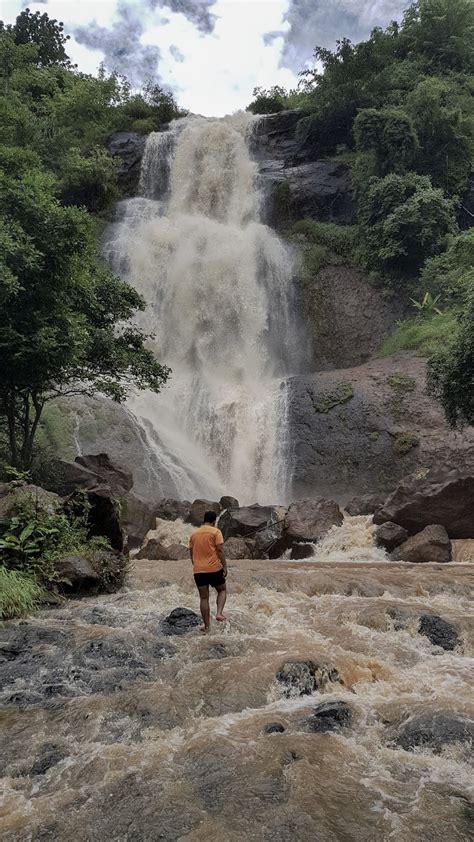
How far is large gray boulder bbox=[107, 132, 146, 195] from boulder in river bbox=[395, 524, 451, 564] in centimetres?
3062

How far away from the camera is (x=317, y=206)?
33.7 m

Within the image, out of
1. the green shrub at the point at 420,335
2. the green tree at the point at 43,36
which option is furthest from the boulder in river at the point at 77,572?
the green tree at the point at 43,36

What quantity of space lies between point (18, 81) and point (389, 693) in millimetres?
37535

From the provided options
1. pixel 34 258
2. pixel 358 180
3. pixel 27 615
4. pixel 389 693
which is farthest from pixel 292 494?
pixel 358 180

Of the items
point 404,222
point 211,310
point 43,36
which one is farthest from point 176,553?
point 43,36

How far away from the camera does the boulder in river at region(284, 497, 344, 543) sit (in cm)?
1472

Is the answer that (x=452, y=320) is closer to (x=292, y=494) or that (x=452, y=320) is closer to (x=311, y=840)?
(x=292, y=494)

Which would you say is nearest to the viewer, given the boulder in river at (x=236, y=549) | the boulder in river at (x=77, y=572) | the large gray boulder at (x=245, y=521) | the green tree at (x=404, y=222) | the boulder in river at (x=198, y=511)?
the boulder in river at (x=77, y=572)

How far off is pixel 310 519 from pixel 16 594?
8678 millimetres

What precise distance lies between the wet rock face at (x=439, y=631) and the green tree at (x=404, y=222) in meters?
23.7

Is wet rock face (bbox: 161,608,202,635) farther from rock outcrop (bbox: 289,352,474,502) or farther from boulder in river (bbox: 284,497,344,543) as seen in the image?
rock outcrop (bbox: 289,352,474,502)

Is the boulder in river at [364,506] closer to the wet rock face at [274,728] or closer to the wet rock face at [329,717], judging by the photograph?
the wet rock face at [329,717]

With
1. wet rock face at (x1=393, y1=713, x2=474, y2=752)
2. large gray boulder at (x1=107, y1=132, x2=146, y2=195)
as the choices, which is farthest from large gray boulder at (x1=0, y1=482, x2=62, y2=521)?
large gray boulder at (x1=107, y1=132, x2=146, y2=195)

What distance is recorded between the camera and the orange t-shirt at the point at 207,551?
7.56 m
